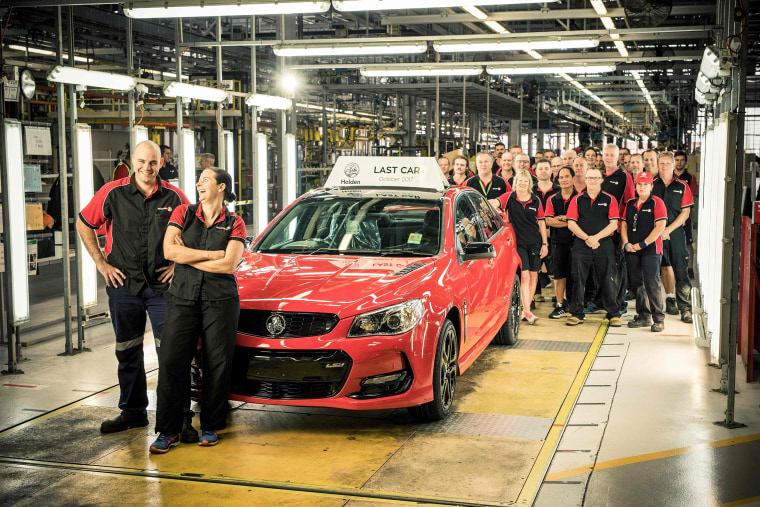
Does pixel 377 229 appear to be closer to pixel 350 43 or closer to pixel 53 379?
pixel 53 379

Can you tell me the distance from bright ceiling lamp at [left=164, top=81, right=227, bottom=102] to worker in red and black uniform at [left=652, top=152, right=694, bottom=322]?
5305 millimetres

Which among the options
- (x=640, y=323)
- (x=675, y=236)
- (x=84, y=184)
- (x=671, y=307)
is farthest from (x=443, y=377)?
(x=671, y=307)

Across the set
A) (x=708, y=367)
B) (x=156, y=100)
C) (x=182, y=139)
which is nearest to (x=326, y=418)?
(x=708, y=367)

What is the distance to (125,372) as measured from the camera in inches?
212

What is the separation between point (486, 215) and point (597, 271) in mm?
2154

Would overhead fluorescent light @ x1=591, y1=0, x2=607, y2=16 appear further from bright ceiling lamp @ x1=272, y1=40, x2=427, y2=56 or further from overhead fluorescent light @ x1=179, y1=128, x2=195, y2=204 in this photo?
overhead fluorescent light @ x1=179, y1=128, x2=195, y2=204

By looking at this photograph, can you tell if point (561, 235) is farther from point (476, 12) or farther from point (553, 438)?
point (553, 438)

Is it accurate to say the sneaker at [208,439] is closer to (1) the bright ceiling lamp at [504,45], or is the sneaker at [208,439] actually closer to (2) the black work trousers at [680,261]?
(1) the bright ceiling lamp at [504,45]

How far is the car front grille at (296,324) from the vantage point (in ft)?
16.1

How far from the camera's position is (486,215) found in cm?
756

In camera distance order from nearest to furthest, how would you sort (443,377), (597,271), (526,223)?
(443,377) < (526,223) < (597,271)

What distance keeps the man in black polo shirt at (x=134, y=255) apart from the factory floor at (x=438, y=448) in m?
0.45

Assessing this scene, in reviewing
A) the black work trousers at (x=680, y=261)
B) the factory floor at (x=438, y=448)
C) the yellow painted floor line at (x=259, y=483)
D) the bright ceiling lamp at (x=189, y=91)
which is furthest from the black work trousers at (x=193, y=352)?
the black work trousers at (x=680, y=261)

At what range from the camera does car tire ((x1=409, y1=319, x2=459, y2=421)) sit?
5.28 meters
